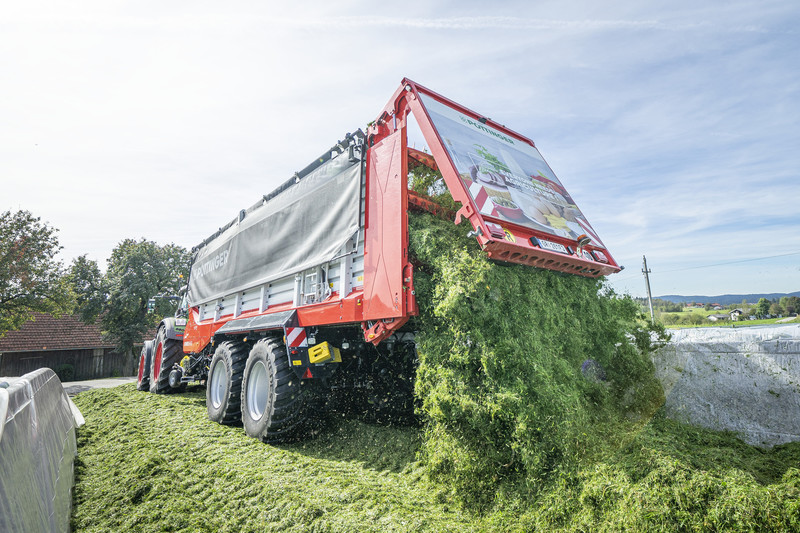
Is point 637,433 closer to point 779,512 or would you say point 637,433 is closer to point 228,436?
point 779,512

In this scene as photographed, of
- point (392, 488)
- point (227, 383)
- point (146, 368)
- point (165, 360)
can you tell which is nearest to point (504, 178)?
point (392, 488)

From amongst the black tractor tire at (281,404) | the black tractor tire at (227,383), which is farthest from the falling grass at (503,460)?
the black tractor tire at (227,383)

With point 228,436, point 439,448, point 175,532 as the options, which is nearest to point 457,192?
point 439,448

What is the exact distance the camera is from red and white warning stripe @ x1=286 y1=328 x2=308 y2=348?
4.63 metres

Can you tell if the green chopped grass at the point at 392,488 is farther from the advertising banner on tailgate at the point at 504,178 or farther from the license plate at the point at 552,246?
the advertising banner on tailgate at the point at 504,178

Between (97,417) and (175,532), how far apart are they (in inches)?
211

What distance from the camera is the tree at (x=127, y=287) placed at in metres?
27.2

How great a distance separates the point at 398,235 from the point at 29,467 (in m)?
2.66

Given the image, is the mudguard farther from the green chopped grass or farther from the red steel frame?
the red steel frame

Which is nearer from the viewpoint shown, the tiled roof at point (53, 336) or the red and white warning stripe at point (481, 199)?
the red and white warning stripe at point (481, 199)

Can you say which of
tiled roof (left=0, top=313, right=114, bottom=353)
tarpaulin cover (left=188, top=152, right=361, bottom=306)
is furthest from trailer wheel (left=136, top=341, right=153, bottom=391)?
tiled roof (left=0, top=313, right=114, bottom=353)

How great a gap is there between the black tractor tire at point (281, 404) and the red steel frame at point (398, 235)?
61 centimetres

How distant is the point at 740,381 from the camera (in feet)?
11.2

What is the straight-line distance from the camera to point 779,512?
1990 mm
